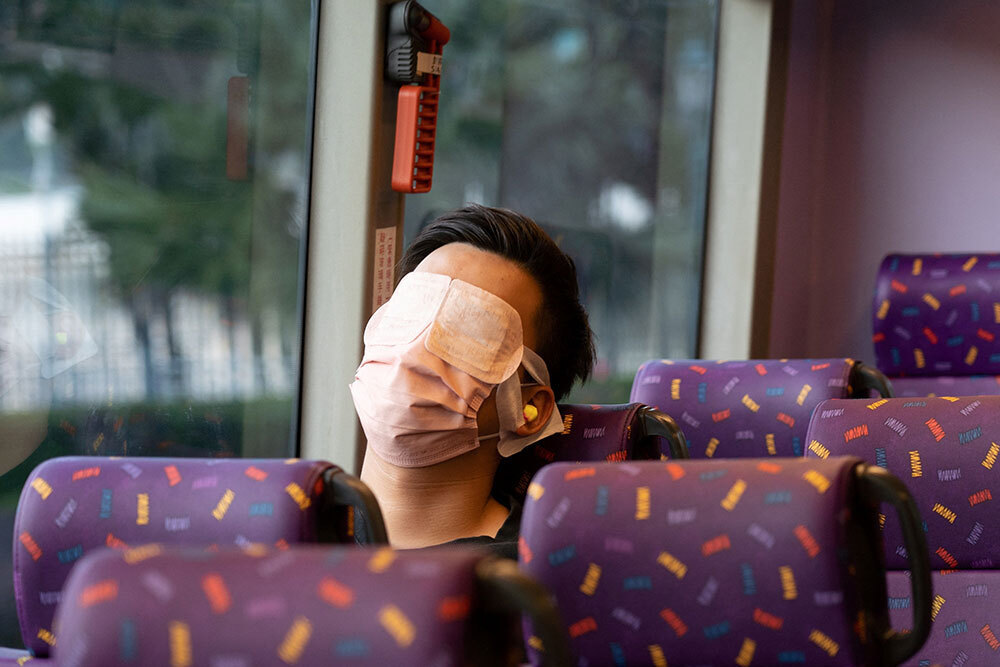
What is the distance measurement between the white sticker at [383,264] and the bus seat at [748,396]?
685 mm

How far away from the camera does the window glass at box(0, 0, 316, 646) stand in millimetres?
2037

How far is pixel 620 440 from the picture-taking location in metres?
1.84

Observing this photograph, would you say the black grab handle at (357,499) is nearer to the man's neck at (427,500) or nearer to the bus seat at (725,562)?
the bus seat at (725,562)

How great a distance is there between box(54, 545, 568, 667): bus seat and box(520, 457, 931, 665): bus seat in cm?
25

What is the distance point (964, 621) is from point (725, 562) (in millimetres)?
1002

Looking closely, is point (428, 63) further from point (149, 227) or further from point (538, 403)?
point (538, 403)

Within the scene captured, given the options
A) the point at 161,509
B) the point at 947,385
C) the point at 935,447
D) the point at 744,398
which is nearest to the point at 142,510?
the point at 161,509

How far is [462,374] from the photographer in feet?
5.73

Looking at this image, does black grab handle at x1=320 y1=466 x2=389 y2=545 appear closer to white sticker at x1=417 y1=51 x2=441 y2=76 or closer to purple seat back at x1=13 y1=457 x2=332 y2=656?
purple seat back at x1=13 y1=457 x2=332 y2=656

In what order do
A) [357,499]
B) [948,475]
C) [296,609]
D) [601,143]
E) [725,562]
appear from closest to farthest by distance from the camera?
[296,609], [725,562], [357,499], [948,475], [601,143]

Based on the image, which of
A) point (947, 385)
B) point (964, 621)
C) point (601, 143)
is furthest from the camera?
point (601, 143)

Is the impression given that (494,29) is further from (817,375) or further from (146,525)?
(146,525)

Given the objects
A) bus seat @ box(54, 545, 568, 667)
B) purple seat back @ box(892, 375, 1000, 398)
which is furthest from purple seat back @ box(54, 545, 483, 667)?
purple seat back @ box(892, 375, 1000, 398)

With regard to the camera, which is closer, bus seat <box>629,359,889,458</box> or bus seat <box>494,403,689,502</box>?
bus seat <box>494,403,689,502</box>
